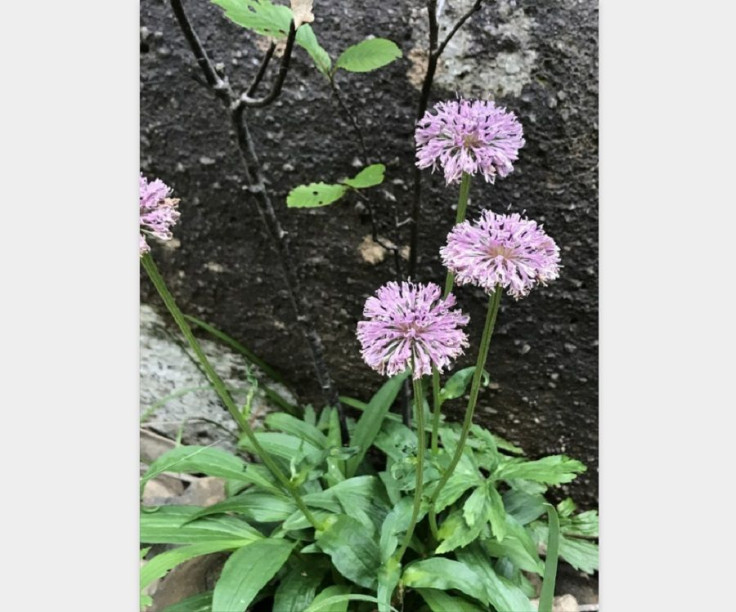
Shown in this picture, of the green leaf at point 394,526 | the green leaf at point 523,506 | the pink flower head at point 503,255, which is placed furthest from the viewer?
the green leaf at point 523,506

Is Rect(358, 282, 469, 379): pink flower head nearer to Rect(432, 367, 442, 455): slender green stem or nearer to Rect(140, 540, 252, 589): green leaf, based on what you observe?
Rect(432, 367, 442, 455): slender green stem

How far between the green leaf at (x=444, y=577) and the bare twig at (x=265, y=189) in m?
0.29

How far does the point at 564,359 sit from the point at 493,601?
1.24ft

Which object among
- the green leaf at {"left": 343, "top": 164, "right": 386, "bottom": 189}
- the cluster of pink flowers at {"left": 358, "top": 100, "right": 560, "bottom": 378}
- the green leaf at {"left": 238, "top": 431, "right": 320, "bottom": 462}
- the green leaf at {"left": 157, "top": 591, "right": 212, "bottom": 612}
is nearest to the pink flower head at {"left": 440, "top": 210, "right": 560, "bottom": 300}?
the cluster of pink flowers at {"left": 358, "top": 100, "right": 560, "bottom": 378}

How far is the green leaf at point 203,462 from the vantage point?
0.98m

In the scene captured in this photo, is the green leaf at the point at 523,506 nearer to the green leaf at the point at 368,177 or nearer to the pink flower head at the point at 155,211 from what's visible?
the green leaf at the point at 368,177

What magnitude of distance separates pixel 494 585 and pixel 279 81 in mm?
737

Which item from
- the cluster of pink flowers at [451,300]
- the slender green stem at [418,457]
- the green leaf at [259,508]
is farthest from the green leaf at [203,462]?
the cluster of pink flowers at [451,300]

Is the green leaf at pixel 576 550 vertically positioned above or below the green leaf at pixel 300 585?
above

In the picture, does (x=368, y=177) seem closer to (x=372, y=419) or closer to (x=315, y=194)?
(x=315, y=194)

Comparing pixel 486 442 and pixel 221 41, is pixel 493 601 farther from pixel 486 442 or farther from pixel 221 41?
pixel 221 41

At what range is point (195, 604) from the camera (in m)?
0.95

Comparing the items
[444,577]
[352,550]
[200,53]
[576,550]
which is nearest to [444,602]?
[444,577]

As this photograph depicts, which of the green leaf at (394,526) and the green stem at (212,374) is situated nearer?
the green stem at (212,374)
